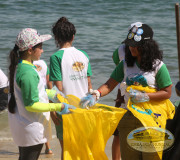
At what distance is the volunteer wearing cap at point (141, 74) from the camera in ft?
11.2

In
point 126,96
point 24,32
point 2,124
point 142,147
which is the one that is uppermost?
point 24,32

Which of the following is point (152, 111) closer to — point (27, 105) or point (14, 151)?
point (27, 105)

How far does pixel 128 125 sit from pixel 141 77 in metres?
0.46

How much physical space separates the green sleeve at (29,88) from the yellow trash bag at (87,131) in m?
0.38

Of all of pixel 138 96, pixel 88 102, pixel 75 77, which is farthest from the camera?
pixel 75 77

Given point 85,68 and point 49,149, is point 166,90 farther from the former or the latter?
point 49,149

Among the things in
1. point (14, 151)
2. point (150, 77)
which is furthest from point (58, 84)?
point (14, 151)

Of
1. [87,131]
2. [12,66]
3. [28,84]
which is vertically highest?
[12,66]

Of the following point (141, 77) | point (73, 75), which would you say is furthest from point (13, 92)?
point (141, 77)

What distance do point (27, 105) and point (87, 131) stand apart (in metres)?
0.59

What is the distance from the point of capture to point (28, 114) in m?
3.29

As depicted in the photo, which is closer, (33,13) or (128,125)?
(128,125)

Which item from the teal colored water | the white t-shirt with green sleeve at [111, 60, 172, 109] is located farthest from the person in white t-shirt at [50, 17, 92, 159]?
the teal colored water

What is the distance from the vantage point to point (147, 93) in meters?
3.42
